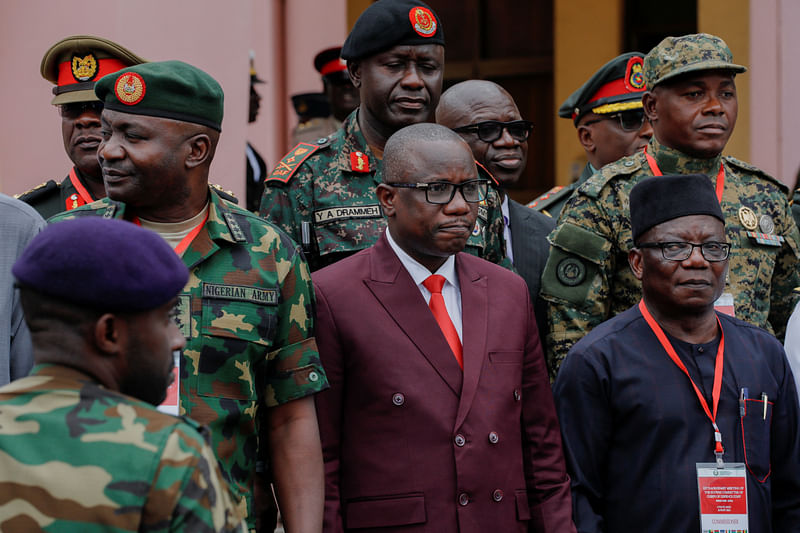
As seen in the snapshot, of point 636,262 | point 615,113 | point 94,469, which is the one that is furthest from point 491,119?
point 94,469

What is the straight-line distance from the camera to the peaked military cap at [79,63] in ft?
15.6

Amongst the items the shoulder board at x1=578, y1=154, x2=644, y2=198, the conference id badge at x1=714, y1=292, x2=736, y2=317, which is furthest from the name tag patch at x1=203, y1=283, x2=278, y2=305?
the conference id badge at x1=714, y1=292, x2=736, y2=317

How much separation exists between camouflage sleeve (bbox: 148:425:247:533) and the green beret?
129cm

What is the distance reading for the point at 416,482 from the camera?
10.3 ft

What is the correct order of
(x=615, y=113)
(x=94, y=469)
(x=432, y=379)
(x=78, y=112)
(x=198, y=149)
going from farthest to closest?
(x=615, y=113) < (x=78, y=112) < (x=432, y=379) < (x=198, y=149) < (x=94, y=469)

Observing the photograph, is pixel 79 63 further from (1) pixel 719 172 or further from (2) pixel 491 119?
(1) pixel 719 172

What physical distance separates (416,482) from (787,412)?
4.45 ft

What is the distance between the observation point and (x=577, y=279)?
3.96 meters

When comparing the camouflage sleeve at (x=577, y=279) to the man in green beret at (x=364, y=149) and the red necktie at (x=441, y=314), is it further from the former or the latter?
the red necktie at (x=441, y=314)

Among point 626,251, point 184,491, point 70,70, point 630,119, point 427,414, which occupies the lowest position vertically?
point 427,414

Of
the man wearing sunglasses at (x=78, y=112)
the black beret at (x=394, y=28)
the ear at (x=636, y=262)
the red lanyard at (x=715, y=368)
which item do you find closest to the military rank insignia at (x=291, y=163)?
the black beret at (x=394, y=28)

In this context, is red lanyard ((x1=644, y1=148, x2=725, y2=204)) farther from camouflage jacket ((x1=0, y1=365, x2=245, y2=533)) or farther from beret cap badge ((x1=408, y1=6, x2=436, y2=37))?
camouflage jacket ((x1=0, y1=365, x2=245, y2=533))

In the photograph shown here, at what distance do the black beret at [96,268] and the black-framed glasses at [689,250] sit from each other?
207 centimetres

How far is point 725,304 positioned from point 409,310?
4.51ft
